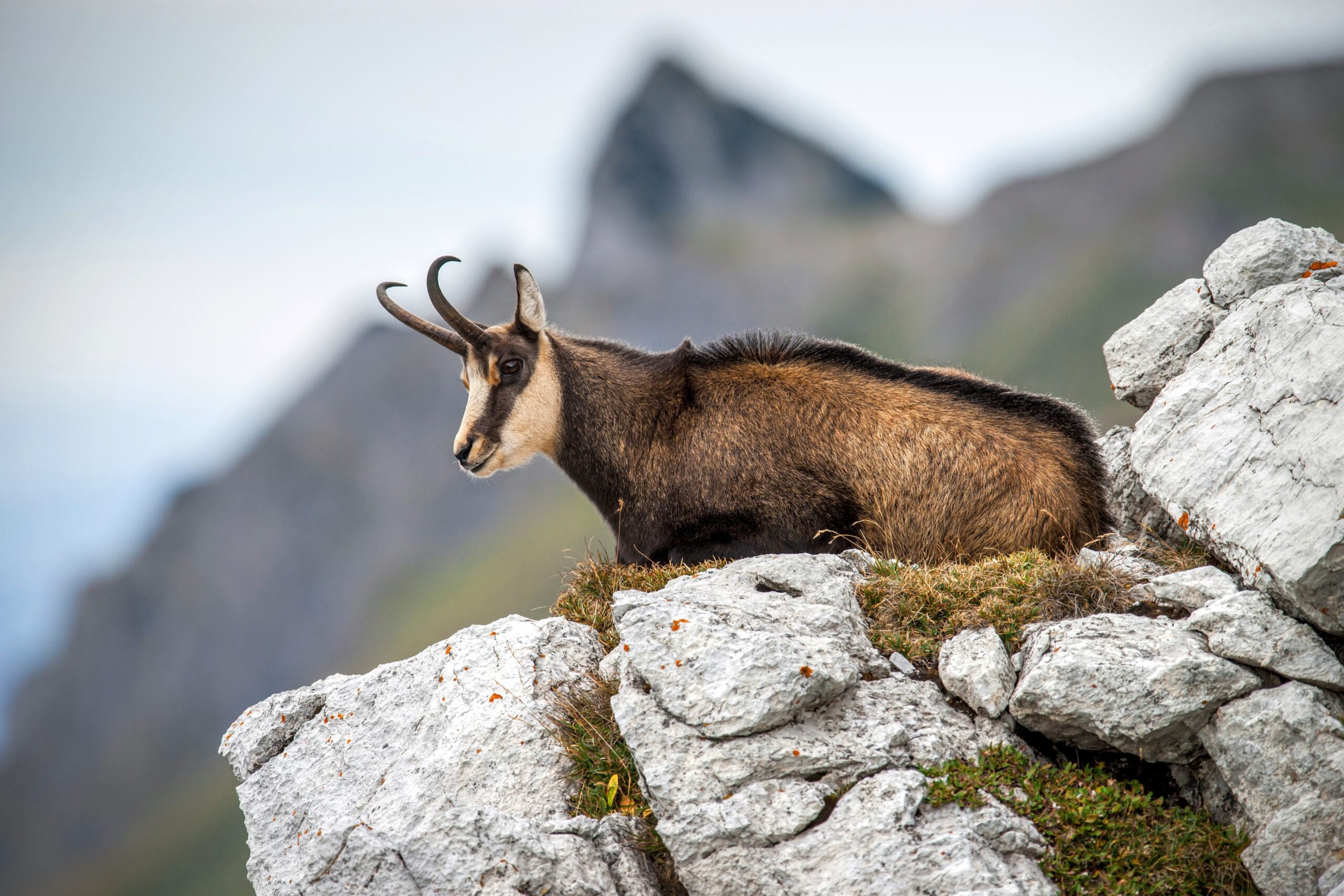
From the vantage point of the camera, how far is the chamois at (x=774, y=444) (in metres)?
10.5

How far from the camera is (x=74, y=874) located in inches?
7160

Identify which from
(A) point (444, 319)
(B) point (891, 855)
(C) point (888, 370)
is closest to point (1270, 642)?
(B) point (891, 855)

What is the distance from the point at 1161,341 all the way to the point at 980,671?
4453 millimetres

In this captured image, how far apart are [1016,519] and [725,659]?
400cm

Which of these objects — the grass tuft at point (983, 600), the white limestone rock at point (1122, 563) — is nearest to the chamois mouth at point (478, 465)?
the grass tuft at point (983, 600)

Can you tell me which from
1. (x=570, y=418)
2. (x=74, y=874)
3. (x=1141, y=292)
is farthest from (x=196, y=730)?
(x=570, y=418)

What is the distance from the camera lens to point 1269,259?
9969 millimetres

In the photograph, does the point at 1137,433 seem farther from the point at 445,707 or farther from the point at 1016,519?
the point at 445,707

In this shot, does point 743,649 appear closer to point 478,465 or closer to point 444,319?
point 478,465

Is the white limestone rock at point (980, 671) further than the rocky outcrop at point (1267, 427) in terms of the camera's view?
Yes

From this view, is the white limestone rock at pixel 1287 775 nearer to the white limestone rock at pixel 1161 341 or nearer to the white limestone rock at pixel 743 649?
the white limestone rock at pixel 743 649

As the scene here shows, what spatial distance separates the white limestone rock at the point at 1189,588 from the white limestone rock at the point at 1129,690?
0.47 meters

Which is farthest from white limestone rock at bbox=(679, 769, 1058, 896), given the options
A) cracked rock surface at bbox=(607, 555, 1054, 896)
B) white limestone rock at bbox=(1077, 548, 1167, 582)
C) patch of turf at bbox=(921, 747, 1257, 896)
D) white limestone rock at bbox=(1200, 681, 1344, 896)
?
white limestone rock at bbox=(1077, 548, 1167, 582)

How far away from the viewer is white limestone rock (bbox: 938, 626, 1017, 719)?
820 cm
